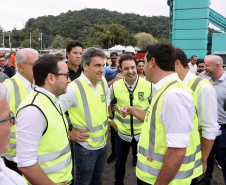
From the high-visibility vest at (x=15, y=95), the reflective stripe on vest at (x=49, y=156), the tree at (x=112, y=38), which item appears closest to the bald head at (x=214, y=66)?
the reflective stripe on vest at (x=49, y=156)

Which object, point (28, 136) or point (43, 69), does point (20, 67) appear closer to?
point (43, 69)

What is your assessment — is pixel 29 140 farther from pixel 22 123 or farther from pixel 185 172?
pixel 185 172

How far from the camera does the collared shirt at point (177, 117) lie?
139 cm

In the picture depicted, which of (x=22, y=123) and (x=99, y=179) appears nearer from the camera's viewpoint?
(x=22, y=123)

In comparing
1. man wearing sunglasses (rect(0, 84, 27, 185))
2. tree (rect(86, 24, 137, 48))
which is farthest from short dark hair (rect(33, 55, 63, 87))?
tree (rect(86, 24, 137, 48))

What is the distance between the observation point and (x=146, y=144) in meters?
1.61

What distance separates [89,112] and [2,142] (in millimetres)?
1306

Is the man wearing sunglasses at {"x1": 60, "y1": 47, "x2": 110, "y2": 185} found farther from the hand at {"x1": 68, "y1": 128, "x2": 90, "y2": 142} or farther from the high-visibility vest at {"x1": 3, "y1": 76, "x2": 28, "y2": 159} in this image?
the high-visibility vest at {"x1": 3, "y1": 76, "x2": 28, "y2": 159}

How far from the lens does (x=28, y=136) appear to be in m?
1.35

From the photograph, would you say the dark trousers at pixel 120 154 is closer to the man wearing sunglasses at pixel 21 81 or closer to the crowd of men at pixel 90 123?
the crowd of men at pixel 90 123

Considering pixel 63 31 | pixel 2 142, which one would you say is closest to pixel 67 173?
pixel 2 142

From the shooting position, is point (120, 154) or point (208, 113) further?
point (120, 154)

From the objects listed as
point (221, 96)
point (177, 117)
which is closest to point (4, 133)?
point (177, 117)

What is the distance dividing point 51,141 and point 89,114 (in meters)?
0.75
